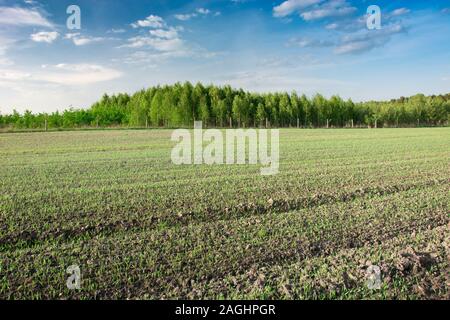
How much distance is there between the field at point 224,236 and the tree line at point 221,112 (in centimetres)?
4891

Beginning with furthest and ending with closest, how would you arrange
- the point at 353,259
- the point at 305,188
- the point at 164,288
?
the point at 305,188, the point at 353,259, the point at 164,288

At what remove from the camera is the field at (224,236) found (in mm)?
5242

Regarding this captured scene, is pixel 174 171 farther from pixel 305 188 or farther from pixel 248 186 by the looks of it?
pixel 305 188

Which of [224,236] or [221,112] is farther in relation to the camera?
[221,112]

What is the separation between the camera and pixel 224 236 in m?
7.21

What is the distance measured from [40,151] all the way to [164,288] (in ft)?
70.0

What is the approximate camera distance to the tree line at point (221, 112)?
221 feet

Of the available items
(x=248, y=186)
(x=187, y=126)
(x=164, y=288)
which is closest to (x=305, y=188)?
(x=248, y=186)

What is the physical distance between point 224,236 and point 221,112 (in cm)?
6704

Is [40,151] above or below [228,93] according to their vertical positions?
below

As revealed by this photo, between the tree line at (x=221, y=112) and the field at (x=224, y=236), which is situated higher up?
the tree line at (x=221, y=112)

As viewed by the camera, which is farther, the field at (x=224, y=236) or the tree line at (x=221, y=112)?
the tree line at (x=221, y=112)

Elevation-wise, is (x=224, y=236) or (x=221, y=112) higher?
(x=221, y=112)

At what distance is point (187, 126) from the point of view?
67125 mm
